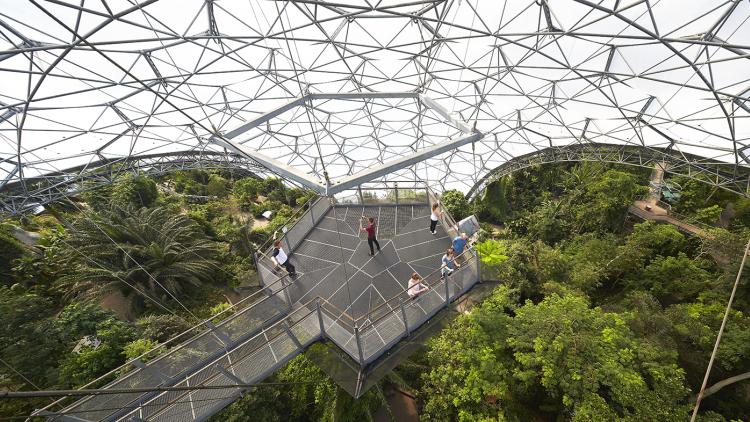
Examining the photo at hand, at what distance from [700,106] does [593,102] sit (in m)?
4.33

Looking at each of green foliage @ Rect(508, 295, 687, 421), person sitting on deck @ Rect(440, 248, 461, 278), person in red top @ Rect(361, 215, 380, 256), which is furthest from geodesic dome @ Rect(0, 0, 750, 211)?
green foliage @ Rect(508, 295, 687, 421)

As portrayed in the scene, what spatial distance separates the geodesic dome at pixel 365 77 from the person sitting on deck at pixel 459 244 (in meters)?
3.51

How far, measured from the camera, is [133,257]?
1714cm

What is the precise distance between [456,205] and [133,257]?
2272cm

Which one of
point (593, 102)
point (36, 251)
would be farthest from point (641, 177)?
point (36, 251)

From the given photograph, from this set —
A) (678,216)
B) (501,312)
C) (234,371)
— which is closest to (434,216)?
(501,312)

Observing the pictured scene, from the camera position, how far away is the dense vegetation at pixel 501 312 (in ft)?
32.1

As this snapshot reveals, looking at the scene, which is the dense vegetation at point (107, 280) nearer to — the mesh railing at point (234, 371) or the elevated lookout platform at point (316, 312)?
the elevated lookout platform at point (316, 312)

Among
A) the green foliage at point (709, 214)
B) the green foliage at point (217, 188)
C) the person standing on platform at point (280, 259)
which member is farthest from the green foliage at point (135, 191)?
the green foliage at point (709, 214)

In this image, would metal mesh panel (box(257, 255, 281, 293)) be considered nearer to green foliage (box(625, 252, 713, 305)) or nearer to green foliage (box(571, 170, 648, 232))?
green foliage (box(625, 252, 713, 305))

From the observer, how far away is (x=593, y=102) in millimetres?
16562

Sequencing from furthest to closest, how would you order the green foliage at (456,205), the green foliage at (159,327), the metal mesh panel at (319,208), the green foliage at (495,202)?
the green foliage at (495,202), the green foliage at (456,205), the metal mesh panel at (319,208), the green foliage at (159,327)

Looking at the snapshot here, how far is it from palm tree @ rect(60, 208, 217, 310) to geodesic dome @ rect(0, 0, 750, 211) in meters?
6.20

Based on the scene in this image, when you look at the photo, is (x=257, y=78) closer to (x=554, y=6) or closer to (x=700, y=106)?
(x=554, y=6)
